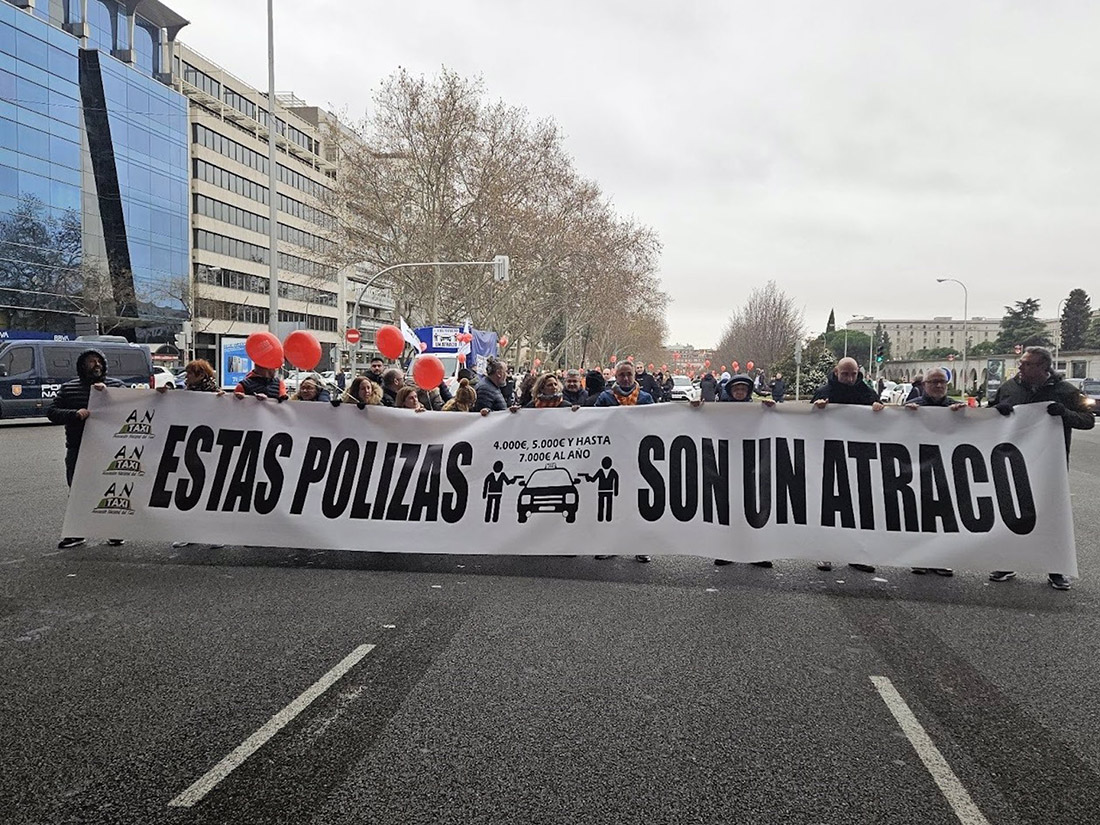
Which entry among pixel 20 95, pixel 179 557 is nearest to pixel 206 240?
pixel 20 95

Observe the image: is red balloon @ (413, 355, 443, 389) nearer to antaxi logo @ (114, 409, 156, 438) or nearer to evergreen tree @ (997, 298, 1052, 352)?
antaxi logo @ (114, 409, 156, 438)

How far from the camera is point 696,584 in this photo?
6590 mm

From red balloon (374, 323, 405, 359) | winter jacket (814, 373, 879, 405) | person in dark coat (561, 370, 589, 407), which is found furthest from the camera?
red balloon (374, 323, 405, 359)

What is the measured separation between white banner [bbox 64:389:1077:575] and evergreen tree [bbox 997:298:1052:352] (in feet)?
374

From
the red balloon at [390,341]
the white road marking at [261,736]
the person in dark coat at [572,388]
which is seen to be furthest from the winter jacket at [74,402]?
the red balloon at [390,341]

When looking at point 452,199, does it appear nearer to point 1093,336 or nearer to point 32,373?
point 32,373

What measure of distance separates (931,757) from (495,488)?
13.8ft

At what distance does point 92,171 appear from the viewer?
57.8 meters

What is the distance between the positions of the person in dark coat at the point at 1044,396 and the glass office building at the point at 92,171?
4735 cm

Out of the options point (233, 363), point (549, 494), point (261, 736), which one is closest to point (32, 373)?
point (233, 363)

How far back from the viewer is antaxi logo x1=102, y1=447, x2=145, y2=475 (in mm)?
7340

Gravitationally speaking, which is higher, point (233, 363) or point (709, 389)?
point (233, 363)

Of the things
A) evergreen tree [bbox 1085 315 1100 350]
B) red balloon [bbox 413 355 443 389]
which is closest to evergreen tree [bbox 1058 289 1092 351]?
evergreen tree [bbox 1085 315 1100 350]

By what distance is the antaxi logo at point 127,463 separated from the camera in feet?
24.1
